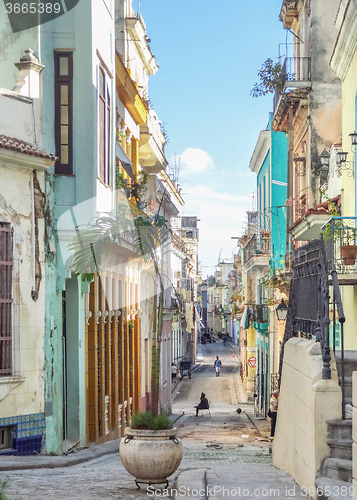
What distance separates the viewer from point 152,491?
8.02 metres

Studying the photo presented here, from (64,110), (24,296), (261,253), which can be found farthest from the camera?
(261,253)

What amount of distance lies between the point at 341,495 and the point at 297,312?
3.95 m

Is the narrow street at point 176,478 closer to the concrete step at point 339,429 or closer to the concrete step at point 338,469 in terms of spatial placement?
the concrete step at point 338,469

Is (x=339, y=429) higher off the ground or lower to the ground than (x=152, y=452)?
higher

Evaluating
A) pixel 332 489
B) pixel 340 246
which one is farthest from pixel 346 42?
pixel 332 489

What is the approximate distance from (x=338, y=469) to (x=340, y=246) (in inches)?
244

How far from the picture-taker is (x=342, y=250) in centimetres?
1253

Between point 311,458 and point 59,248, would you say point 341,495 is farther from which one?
point 59,248

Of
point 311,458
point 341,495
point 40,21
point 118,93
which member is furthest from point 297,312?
point 118,93

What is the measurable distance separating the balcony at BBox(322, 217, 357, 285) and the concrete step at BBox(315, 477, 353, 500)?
5413 mm
